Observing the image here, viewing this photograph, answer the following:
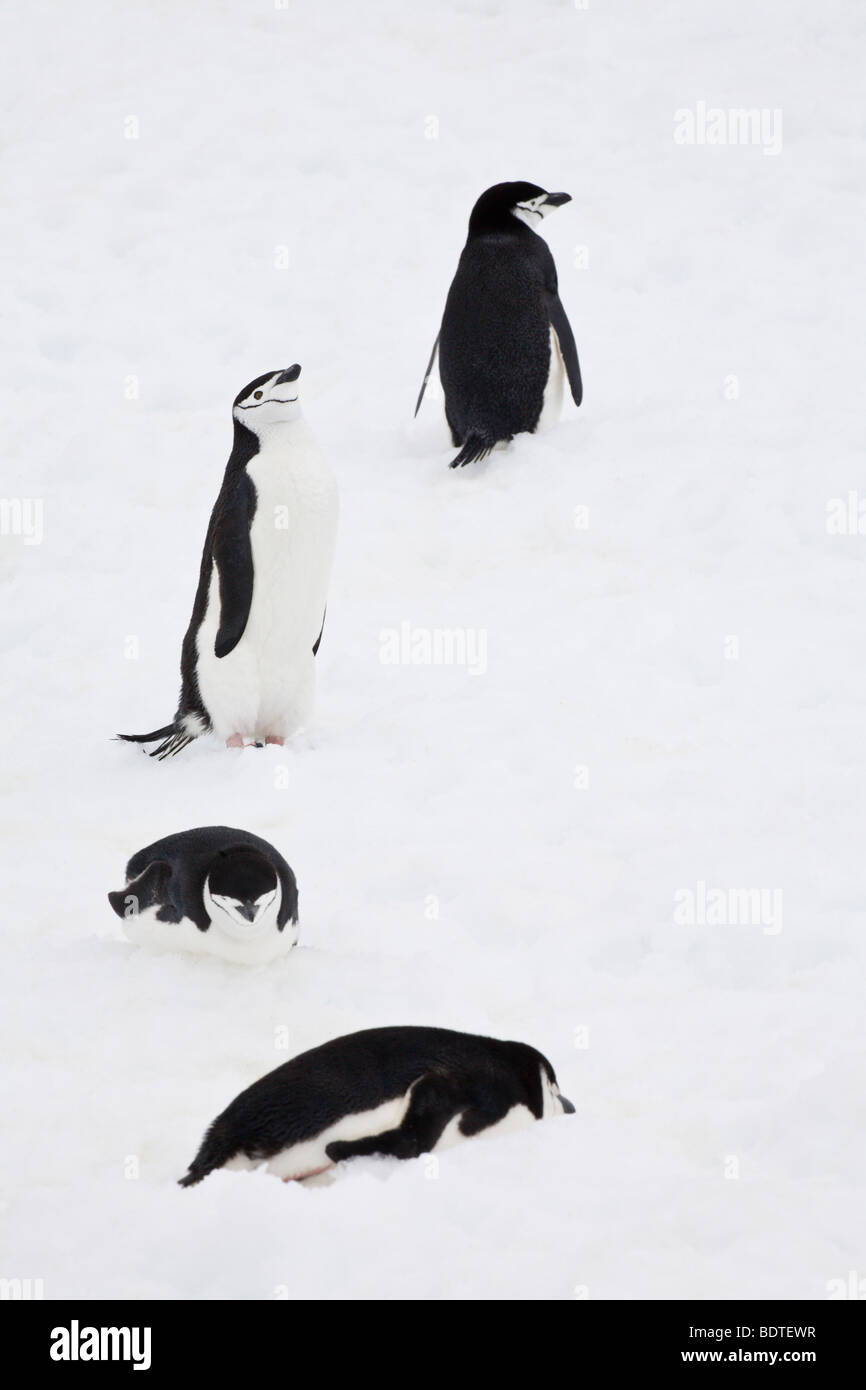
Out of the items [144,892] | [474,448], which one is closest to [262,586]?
[144,892]

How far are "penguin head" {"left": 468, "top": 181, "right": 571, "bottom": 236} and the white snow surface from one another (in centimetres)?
79

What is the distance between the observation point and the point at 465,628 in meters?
5.30

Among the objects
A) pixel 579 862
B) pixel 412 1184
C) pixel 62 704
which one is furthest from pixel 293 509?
pixel 412 1184

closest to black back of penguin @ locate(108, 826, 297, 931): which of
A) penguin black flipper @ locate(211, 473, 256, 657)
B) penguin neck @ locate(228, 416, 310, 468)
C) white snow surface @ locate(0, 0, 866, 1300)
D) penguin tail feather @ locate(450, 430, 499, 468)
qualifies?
white snow surface @ locate(0, 0, 866, 1300)

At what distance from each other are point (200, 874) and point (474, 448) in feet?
12.0

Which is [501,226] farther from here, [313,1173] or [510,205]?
[313,1173]

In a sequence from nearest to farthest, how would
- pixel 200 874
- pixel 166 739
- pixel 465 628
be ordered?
pixel 200 874
pixel 166 739
pixel 465 628

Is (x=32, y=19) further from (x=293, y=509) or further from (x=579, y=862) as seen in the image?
(x=579, y=862)

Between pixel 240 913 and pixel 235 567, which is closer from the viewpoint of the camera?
pixel 240 913

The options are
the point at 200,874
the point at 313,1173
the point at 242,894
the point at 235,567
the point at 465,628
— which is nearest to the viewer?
the point at 313,1173

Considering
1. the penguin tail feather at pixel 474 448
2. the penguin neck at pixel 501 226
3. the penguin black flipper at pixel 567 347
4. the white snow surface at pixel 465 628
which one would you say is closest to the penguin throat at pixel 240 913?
the white snow surface at pixel 465 628

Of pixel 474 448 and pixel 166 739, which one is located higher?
pixel 474 448

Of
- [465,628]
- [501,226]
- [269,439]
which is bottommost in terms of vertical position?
[465,628]

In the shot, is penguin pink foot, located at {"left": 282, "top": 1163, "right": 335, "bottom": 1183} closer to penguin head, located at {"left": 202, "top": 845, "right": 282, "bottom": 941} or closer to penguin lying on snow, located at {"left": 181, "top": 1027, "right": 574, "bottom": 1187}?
penguin lying on snow, located at {"left": 181, "top": 1027, "right": 574, "bottom": 1187}
